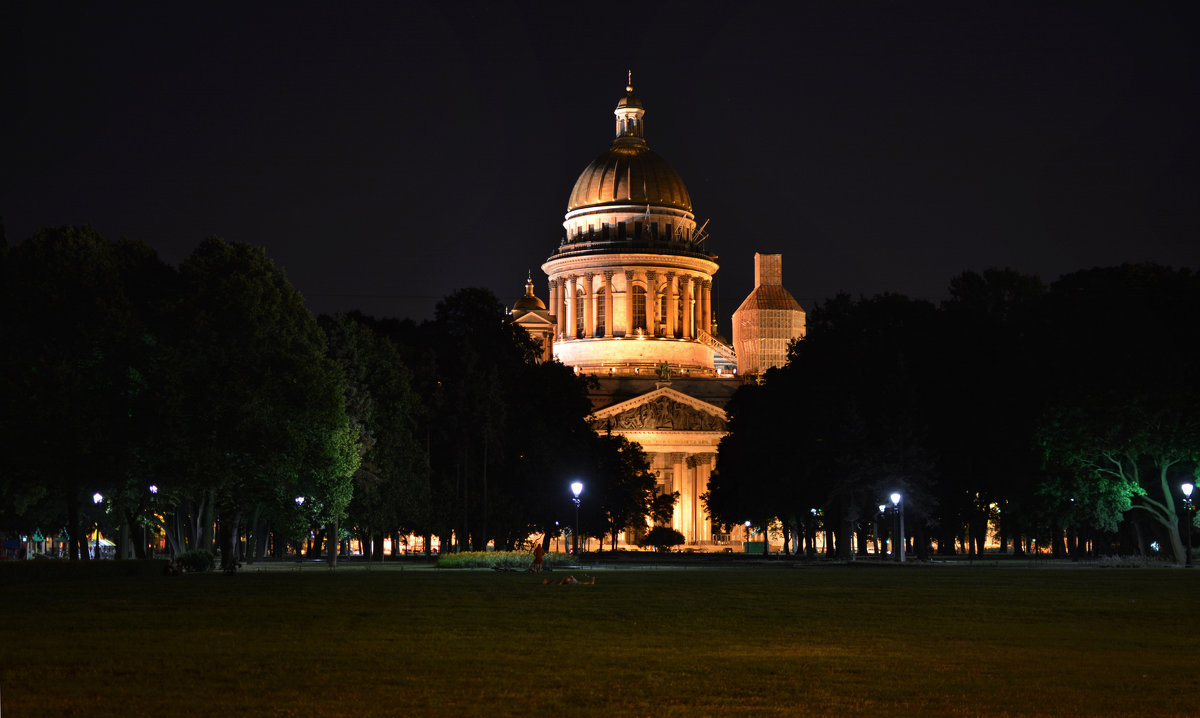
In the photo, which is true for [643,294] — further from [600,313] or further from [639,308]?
[600,313]

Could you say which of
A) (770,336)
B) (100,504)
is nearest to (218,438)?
(100,504)

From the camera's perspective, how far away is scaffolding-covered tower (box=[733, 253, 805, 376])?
168 meters

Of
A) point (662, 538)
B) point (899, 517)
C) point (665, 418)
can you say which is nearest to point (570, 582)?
point (899, 517)

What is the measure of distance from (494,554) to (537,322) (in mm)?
110450

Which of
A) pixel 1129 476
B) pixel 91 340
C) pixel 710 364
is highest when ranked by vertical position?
pixel 710 364

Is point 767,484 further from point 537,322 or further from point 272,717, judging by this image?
point 537,322

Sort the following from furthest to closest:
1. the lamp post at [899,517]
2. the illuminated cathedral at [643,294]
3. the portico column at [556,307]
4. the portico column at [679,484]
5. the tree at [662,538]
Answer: the portico column at [556,307], the illuminated cathedral at [643,294], the portico column at [679,484], the tree at [662,538], the lamp post at [899,517]

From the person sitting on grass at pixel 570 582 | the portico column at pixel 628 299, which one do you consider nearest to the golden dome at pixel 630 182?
the portico column at pixel 628 299

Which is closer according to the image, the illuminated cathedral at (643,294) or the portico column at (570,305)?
the illuminated cathedral at (643,294)

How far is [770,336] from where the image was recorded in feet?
554

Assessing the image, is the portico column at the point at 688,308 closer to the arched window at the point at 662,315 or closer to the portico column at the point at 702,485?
the arched window at the point at 662,315

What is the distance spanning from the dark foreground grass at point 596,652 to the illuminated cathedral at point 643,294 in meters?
125

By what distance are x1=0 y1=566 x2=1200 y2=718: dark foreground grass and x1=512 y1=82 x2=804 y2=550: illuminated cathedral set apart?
125 m

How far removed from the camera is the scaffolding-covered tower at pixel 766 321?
16850 centimetres
